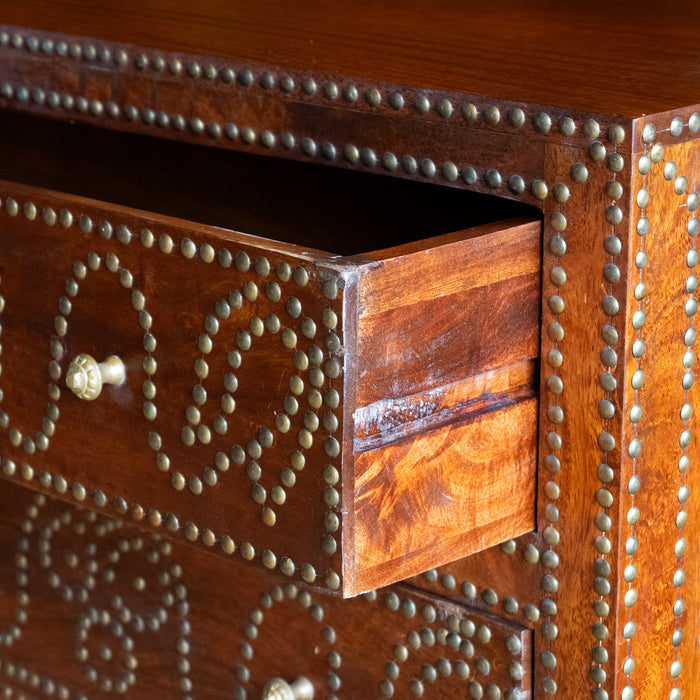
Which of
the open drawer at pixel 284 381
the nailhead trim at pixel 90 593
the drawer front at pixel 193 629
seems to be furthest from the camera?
the nailhead trim at pixel 90 593

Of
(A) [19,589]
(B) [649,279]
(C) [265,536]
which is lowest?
(A) [19,589]

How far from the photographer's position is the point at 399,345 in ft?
2.43

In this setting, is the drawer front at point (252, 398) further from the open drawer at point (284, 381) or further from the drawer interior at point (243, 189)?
the drawer interior at point (243, 189)

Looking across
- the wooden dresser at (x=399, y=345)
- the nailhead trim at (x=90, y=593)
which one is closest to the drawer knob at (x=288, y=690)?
the wooden dresser at (x=399, y=345)

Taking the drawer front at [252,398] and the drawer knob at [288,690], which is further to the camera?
the drawer knob at [288,690]

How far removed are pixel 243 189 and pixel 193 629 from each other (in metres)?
0.38

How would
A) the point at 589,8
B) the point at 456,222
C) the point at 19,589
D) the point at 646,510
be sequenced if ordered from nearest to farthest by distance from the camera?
the point at 646,510 < the point at 456,222 < the point at 589,8 < the point at 19,589

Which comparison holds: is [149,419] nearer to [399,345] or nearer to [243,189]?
[399,345]

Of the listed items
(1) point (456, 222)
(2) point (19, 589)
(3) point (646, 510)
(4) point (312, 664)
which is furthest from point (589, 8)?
(2) point (19, 589)

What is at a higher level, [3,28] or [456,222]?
[3,28]

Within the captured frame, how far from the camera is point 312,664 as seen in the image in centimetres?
104

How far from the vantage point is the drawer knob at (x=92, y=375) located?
2.71 feet

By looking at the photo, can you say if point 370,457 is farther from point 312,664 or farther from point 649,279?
point 312,664

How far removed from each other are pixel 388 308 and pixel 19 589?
0.73 metres
